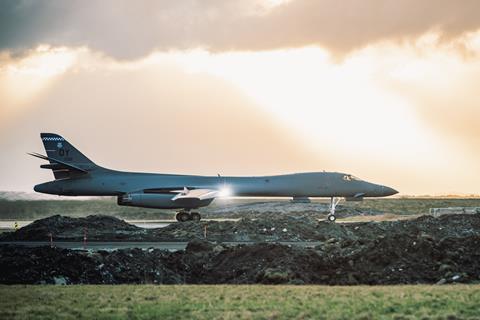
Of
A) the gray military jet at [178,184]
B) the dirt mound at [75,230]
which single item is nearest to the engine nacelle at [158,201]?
the gray military jet at [178,184]

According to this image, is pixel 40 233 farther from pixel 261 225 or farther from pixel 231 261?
pixel 231 261

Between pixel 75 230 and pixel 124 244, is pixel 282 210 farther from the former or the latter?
pixel 124 244

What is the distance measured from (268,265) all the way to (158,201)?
28.4 meters

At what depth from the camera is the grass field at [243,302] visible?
13.6 meters

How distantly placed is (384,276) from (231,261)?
15.5ft

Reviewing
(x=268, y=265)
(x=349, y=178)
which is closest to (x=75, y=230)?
(x=349, y=178)

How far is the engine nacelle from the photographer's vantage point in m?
48.3

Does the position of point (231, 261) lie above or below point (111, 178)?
below

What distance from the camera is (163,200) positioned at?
159 ft

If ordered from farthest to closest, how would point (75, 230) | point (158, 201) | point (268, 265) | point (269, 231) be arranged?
point (158, 201), point (75, 230), point (269, 231), point (268, 265)

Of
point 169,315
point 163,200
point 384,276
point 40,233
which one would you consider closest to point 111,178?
point 163,200

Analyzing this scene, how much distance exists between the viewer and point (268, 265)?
810 inches

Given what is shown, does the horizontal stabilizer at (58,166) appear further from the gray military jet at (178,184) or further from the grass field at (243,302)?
the grass field at (243,302)

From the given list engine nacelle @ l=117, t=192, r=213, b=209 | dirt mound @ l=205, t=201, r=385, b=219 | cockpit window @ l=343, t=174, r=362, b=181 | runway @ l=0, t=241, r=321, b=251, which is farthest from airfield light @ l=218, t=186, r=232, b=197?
runway @ l=0, t=241, r=321, b=251
